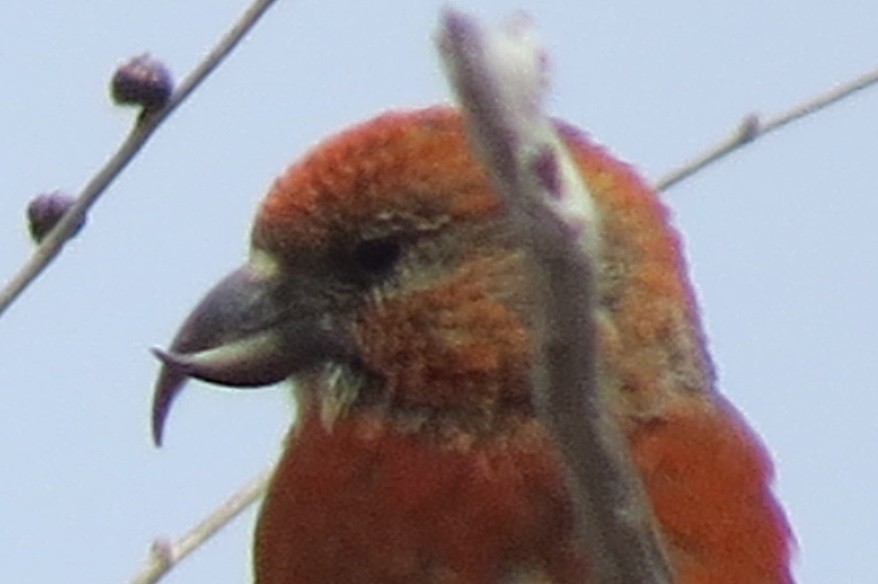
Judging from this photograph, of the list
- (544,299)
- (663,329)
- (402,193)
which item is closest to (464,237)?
(402,193)

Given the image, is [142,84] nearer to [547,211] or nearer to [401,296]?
[401,296]

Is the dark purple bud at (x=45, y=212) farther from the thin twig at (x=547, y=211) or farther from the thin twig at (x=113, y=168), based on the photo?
the thin twig at (x=547, y=211)

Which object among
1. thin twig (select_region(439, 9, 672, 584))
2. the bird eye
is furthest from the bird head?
thin twig (select_region(439, 9, 672, 584))

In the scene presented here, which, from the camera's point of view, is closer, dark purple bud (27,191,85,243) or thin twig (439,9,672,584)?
thin twig (439,9,672,584)

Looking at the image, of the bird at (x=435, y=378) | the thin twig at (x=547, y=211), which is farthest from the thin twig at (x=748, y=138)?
the thin twig at (x=547, y=211)

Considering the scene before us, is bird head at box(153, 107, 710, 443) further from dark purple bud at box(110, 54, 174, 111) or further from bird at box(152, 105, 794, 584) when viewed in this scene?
dark purple bud at box(110, 54, 174, 111)

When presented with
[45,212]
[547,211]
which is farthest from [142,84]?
[547,211]
